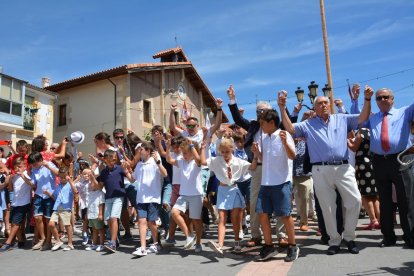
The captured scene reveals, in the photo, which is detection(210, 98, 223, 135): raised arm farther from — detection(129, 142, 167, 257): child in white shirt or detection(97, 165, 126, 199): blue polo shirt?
detection(97, 165, 126, 199): blue polo shirt

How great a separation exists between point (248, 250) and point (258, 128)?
1668 mm

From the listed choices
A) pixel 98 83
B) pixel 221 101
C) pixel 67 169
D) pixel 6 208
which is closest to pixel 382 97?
pixel 221 101

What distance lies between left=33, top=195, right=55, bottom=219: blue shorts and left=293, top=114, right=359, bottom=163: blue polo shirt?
4.36 metres

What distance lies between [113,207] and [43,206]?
153 centimetres

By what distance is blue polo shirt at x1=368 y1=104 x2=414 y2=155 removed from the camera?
478 cm

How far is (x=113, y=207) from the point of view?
5918mm

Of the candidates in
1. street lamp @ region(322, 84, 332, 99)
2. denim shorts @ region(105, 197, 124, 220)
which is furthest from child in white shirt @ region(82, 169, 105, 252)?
street lamp @ region(322, 84, 332, 99)

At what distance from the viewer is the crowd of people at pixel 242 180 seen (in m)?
4.67

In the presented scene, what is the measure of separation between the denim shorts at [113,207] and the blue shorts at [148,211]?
15.9 inches

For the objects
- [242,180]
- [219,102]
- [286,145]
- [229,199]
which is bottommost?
[229,199]

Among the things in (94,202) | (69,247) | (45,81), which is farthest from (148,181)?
(45,81)

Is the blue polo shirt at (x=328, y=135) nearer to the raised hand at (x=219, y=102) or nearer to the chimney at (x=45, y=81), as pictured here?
the raised hand at (x=219, y=102)

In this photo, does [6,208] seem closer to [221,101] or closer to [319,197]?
[221,101]

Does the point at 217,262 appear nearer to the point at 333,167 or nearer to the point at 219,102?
the point at 333,167
